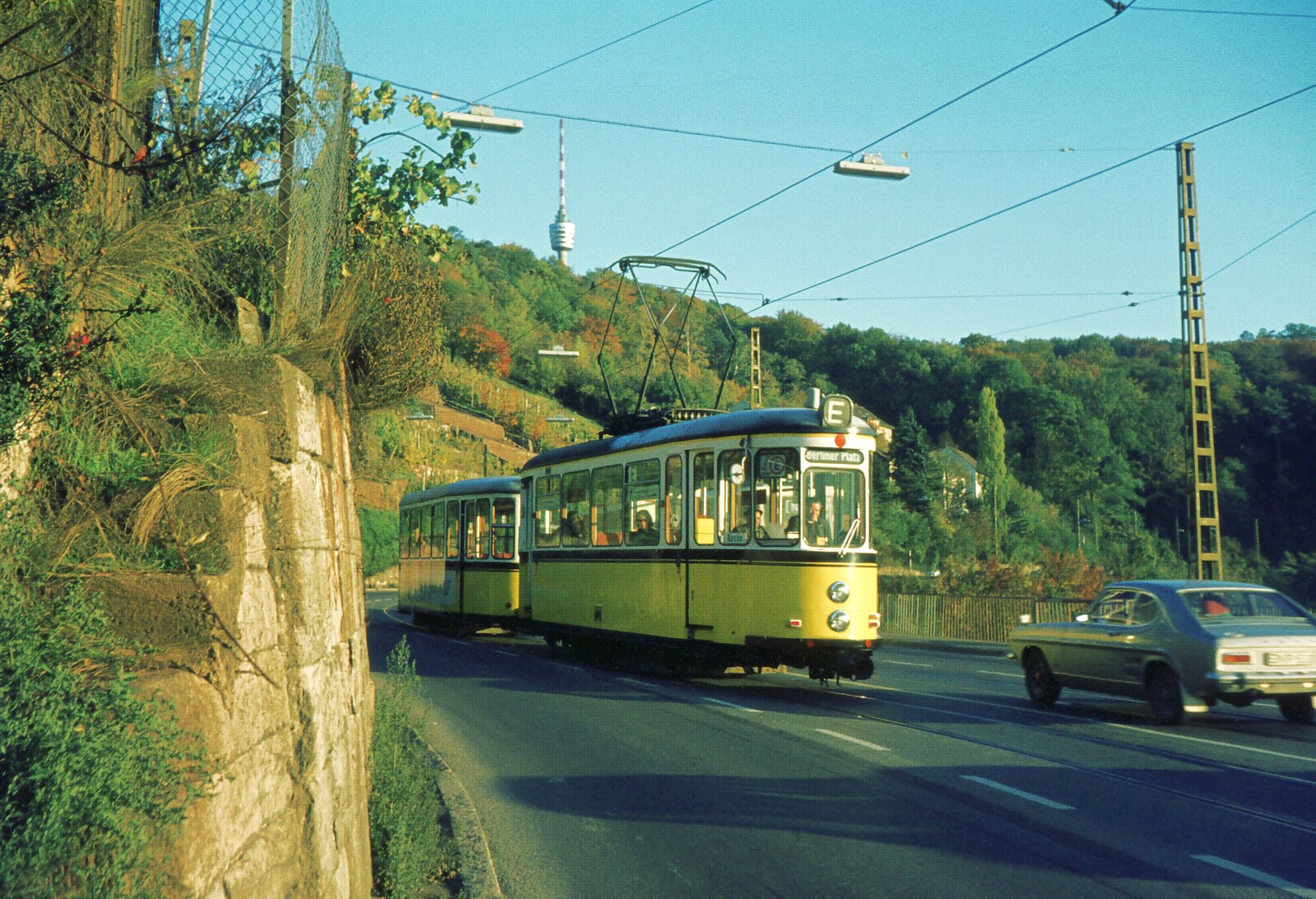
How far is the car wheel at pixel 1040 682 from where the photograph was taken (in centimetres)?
1429

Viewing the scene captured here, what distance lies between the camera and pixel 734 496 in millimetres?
14984

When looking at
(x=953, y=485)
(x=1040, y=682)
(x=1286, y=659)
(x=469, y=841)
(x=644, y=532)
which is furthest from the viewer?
(x=953, y=485)

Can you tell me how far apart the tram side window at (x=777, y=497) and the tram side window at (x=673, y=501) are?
136 cm

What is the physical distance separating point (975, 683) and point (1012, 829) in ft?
34.3

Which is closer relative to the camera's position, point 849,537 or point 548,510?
point 849,537

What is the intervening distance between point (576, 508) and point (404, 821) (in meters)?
12.5

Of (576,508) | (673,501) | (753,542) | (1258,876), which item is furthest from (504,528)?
(1258,876)

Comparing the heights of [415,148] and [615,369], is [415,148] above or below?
below

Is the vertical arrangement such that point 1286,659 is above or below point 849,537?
below

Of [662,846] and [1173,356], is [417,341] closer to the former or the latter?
[662,846]

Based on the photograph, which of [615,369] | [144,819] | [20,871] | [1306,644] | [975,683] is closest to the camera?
[20,871]

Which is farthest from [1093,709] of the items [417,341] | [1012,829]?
[417,341]

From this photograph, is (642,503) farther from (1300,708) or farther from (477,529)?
(477,529)

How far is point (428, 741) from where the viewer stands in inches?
432
